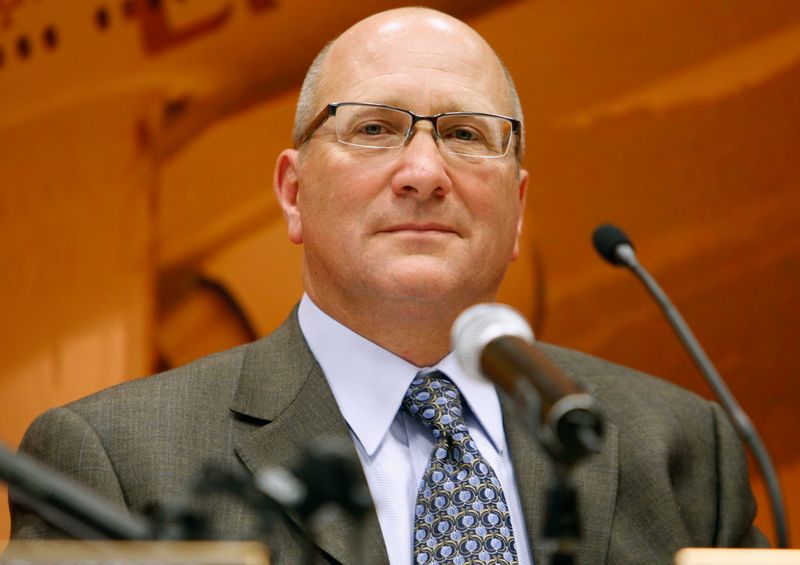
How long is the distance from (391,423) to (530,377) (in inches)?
34.9

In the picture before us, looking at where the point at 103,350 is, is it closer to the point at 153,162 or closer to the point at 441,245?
the point at 153,162

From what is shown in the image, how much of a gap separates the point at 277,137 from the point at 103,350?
2.23 ft

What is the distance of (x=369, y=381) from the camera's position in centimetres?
196

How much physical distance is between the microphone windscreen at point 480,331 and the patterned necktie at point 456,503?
2.00 feet

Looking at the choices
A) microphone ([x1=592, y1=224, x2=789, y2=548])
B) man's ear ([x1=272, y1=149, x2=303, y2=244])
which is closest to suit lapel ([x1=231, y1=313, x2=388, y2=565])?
man's ear ([x1=272, y1=149, x2=303, y2=244])

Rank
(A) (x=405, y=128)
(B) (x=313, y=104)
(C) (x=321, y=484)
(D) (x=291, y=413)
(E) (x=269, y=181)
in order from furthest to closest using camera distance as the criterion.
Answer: (E) (x=269, y=181) < (B) (x=313, y=104) < (A) (x=405, y=128) < (D) (x=291, y=413) < (C) (x=321, y=484)

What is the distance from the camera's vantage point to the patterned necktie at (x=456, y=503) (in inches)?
67.2

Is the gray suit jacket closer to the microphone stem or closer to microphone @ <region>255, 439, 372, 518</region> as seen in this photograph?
the microphone stem

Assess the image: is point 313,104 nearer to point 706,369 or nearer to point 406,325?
point 406,325

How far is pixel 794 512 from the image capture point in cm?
268

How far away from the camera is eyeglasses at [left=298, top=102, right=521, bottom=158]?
1.98 m

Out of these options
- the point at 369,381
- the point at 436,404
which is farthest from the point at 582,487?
the point at 369,381

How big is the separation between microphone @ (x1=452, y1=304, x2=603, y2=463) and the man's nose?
2.45 ft

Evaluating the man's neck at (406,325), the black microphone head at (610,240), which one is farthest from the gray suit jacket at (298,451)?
the black microphone head at (610,240)
